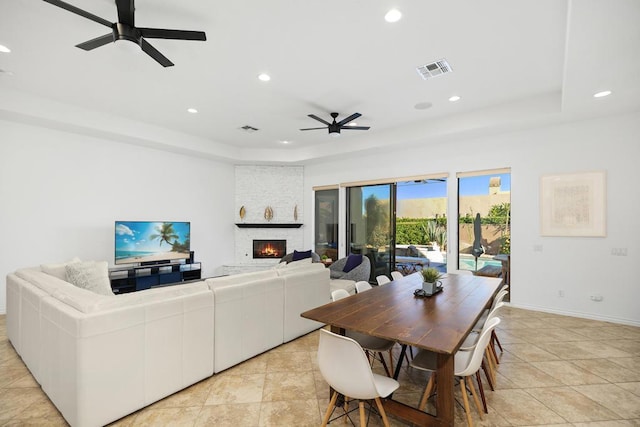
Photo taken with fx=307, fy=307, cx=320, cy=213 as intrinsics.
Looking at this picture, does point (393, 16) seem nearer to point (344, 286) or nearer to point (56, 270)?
point (344, 286)

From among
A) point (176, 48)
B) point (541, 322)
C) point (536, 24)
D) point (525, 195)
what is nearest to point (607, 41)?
point (536, 24)

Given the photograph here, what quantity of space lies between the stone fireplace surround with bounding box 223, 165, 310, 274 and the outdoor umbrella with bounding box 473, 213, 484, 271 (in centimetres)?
395

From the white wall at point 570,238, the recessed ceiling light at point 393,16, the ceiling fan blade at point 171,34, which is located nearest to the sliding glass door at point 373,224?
the white wall at point 570,238

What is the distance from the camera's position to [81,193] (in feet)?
17.3

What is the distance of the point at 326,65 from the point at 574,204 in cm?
415

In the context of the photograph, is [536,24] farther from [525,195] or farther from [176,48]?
[176,48]

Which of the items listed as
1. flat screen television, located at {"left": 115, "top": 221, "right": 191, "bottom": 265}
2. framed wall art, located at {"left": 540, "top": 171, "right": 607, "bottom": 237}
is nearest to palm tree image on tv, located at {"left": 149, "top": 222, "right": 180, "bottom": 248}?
flat screen television, located at {"left": 115, "top": 221, "right": 191, "bottom": 265}

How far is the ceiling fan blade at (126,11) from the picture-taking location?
224 centimetres

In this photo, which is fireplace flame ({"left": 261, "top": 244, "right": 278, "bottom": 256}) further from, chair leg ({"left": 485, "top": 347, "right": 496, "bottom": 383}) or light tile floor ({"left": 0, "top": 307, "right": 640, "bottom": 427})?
chair leg ({"left": 485, "top": 347, "right": 496, "bottom": 383})

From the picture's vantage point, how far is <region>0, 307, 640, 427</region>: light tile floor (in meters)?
2.19

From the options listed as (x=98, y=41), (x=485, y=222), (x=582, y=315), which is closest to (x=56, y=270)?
(x=98, y=41)

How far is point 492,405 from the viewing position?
2.36 meters

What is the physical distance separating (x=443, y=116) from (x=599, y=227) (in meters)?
2.76

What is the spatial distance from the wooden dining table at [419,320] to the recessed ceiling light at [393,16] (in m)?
2.47
